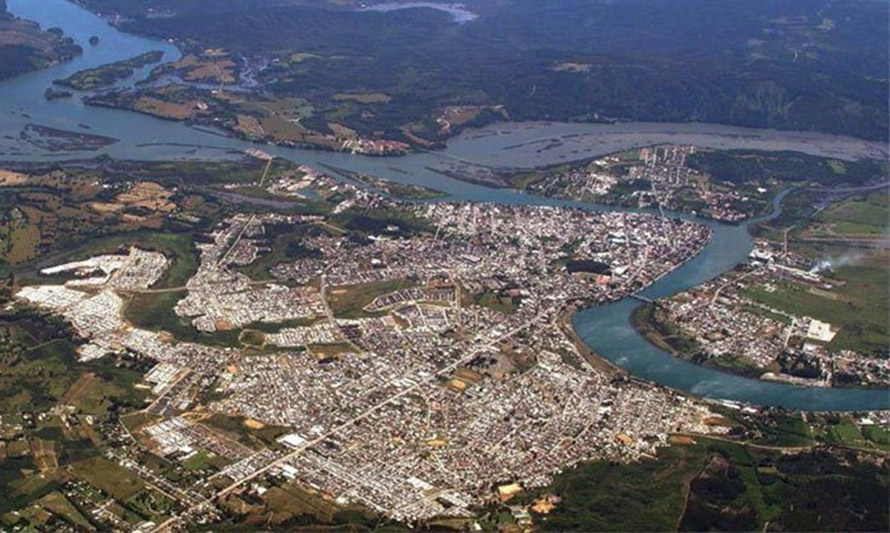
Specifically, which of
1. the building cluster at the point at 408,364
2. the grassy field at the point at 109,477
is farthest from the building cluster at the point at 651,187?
the grassy field at the point at 109,477

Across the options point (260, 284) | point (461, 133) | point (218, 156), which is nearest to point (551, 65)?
point (461, 133)

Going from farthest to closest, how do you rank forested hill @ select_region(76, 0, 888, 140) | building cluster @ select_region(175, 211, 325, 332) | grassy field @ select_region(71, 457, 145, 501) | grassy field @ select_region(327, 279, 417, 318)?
1. forested hill @ select_region(76, 0, 888, 140)
2. grassy field @ select_region(327, 279, 417, 318)
3. building cluster @ select_region(175, 211, 325, 332)
4. grassy field @ select_region(71, 457, 145, 501)

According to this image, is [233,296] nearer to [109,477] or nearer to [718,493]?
[109,477]

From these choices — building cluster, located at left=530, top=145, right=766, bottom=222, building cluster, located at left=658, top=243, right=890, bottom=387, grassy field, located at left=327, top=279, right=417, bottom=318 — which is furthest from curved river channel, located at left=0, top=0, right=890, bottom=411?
grassy field, located at left=327, top=279, right=417, bottom=318

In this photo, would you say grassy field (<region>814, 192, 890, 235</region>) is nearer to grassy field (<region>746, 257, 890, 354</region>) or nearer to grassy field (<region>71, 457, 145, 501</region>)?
grassy field (<region>746, 257, 890, 354</region>)

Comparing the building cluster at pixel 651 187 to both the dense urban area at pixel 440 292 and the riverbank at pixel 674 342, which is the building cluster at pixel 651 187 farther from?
the riverbank at pixel 674 342

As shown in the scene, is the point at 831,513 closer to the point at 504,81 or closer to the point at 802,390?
the point at 802,390
